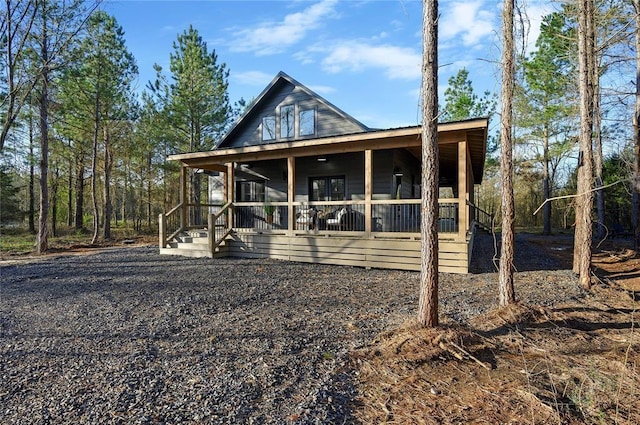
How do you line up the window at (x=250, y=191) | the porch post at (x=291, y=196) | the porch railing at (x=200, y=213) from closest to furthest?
the porch post at (x=291, y=196) < the porch railing at (x=200, y=213) < the window at (x=250, y=191)

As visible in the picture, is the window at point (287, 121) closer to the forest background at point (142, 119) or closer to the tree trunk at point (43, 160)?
the forest background at point (142, 119)

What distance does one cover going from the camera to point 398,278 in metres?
7.70

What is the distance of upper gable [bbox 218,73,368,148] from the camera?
12.7 metres

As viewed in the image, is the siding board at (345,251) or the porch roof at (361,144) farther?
the siding board at (345,251)

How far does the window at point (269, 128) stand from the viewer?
45.8 ft

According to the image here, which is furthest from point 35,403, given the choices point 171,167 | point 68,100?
point 171,167

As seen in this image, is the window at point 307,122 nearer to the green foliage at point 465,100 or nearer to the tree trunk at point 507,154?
the tree trunk at point 507,154

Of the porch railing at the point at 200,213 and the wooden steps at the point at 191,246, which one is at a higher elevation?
the porch railing at the point at 200,213

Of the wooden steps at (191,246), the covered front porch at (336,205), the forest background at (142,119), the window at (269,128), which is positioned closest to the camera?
the covered front porch at (336,205)

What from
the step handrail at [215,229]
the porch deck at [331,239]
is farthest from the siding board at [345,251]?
the step handrail at [215,229]

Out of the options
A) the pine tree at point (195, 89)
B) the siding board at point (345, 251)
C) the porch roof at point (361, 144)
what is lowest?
the siding board at point (345, 251)

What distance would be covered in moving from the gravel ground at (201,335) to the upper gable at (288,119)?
616 cm

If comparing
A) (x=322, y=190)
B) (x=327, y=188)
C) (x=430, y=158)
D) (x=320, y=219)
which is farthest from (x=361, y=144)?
(x=430, y=158)

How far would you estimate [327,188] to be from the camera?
12.8 meters
